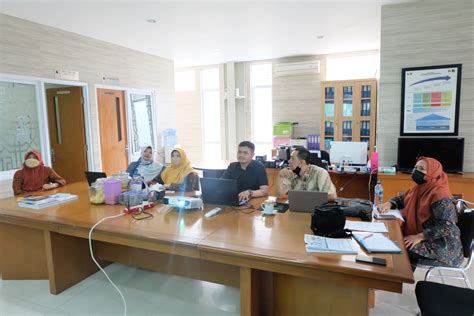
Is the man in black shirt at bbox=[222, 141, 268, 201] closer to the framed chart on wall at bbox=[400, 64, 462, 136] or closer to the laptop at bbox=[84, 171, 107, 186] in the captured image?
the laptop at bbox=[84, 171, 107, 186]

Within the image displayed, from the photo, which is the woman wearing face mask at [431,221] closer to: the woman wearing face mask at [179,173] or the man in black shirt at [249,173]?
the man in black shirt at [249,173]

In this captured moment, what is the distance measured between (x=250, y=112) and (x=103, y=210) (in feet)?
17.1

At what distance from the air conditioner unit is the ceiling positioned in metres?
0.32

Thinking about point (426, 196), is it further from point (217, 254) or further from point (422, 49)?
point (422, 49)

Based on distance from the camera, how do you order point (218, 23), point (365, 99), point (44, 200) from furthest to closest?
point (365, 99) → point (218, 23) → point (44, 200)

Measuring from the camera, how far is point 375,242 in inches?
67.8

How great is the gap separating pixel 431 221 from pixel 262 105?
17.6ft

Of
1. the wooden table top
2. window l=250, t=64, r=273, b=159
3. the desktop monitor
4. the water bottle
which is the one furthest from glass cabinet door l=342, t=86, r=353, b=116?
the water bottle

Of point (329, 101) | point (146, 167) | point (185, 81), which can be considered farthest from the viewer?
point (185, 81)

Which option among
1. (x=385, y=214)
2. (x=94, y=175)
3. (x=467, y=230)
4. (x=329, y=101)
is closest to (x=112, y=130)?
(x=94, y=175)

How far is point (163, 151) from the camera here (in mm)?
6652

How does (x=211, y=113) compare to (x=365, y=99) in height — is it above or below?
below

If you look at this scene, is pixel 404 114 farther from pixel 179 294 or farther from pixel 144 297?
pixel 144 297

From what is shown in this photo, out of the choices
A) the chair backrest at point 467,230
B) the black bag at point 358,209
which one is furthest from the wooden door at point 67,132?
the chair backrest at point 467,230
